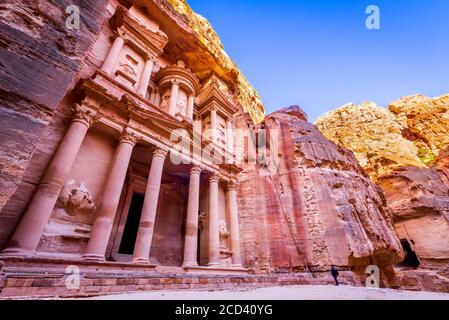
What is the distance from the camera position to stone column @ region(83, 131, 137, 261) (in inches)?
271

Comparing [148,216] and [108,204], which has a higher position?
[108,204]

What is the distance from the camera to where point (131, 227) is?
1086cm

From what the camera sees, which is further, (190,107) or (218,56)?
(218,56)

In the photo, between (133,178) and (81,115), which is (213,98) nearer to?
(133,178)

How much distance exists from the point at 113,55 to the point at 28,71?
1092 centimetres

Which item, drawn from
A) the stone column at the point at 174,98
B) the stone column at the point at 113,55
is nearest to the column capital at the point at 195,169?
the stone column at the point at 174,98

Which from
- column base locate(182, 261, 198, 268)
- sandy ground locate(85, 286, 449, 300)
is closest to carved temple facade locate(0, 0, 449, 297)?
column base locate(182, 261, 198, 268)

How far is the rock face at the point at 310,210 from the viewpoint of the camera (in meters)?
10.5

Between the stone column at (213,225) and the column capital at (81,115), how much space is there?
6697 mm

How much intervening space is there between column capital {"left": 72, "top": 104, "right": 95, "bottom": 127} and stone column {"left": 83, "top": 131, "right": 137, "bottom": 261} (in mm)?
1404

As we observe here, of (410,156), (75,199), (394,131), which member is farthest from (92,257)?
(394,131)

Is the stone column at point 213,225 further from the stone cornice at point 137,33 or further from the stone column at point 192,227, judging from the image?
the stone cornice at point 137,33

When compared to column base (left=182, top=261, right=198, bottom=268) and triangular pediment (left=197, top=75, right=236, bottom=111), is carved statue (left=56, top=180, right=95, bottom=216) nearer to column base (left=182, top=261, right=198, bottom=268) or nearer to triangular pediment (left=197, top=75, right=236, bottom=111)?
column base (left=182, top=261, right=198, bottom=268)
